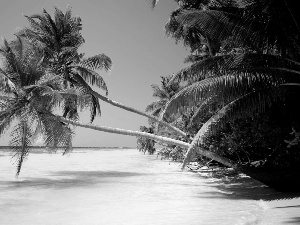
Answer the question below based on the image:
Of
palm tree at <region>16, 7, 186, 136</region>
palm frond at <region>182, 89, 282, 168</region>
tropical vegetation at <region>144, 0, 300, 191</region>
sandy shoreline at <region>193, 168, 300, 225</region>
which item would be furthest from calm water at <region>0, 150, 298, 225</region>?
palm tree at <region>16, 7, 186, 136</region>

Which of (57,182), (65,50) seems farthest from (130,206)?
(65,50)

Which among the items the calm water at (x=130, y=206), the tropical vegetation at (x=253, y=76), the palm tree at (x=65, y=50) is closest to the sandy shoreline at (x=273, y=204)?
the calm water at (x=130, y=206)

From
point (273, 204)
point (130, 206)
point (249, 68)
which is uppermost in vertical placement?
point (249, 68)

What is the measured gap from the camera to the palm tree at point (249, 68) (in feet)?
18.3

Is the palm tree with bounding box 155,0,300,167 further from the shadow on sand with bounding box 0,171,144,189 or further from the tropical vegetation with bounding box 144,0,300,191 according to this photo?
the shadow on sand with bounding box 0,171,144,189

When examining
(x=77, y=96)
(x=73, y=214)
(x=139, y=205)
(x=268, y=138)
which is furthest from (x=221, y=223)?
(x=77, y=96)

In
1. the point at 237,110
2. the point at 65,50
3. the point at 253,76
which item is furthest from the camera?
the point at 65,50

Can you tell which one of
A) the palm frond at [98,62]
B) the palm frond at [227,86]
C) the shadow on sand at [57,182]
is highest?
the palm frond at [98,62]

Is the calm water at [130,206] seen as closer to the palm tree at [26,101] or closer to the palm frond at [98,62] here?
the palm tree at [26,101]

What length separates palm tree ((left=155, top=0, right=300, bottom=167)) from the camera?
559 centimetres

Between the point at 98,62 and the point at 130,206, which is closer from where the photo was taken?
the point at 130,206

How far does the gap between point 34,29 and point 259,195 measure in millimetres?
11027

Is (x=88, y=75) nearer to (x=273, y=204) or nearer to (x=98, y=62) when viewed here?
(x=98, y=62)

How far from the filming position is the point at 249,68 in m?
5.63
